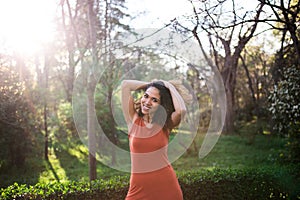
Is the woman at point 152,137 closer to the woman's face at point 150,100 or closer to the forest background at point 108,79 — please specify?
the woman's face at point 150,100

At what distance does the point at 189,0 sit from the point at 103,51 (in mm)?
2039

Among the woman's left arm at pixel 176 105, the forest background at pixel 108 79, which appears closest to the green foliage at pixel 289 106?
the forest background at pixel 108 79

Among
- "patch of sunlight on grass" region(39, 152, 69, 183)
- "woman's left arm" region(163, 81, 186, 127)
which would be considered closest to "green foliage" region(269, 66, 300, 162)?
"patch of sunlight on grass" region(39, 152, 69, 183)

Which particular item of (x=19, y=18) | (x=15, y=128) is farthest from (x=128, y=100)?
(x=19, y=18)

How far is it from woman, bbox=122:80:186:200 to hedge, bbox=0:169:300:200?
1.73 metres

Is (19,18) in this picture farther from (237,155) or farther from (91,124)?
(237,155)

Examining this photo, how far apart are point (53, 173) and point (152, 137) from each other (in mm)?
6887

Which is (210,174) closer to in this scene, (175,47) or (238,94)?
(175,47)

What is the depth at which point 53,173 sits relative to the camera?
899cm

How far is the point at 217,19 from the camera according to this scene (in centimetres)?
545

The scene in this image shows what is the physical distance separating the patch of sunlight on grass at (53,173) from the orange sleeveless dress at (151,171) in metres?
5.87

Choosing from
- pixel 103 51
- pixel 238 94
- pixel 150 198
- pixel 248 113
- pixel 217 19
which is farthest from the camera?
pixel 238 94

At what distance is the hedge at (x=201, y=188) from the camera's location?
4.26m

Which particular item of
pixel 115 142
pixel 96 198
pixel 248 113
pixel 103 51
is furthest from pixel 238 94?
pixel 96 198
